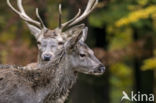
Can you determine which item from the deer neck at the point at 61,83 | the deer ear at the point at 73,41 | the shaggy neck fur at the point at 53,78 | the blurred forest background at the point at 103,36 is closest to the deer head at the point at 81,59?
the deer ear at the point at 73,41

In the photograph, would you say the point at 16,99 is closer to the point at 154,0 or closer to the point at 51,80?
the point at 51,80

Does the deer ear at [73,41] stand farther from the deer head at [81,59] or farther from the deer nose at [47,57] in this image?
the deer nose at [47,57]

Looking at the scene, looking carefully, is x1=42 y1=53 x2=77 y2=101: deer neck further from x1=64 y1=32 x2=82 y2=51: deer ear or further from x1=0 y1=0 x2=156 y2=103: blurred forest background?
x1=0 y1=0 x2=156 y2=103: blurred forest background

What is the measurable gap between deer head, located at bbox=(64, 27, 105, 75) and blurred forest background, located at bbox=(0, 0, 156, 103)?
288 centimetres

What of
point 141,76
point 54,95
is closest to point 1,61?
point 141,76

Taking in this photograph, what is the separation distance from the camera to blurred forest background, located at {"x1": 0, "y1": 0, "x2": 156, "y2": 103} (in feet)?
60.7

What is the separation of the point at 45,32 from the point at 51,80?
229cm

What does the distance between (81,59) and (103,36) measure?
28.2 ft

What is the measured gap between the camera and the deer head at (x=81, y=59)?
1312 centimetres

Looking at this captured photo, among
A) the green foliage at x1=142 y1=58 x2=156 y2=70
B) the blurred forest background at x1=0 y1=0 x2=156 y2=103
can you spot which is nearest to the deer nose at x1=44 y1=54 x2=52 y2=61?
the blurred forest background at x1=0 y1=0 x2=156 y2=103

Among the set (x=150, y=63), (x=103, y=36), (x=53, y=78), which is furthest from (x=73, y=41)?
(x=103, y=36)

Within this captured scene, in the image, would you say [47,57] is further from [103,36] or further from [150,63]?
[103,36]

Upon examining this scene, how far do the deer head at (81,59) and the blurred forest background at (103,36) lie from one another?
2.88 meters

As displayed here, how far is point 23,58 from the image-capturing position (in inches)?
720
